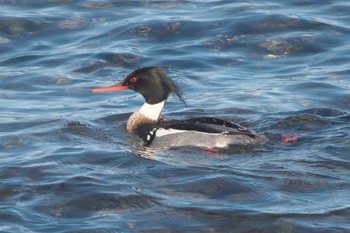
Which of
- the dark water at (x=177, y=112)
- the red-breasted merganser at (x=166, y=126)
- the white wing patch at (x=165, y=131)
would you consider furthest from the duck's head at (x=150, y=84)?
the white wing patch at (x=165, y=131)

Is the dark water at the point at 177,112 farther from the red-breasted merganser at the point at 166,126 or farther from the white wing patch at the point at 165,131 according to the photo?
the white wing patch at the point at 165,131

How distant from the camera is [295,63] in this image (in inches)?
609

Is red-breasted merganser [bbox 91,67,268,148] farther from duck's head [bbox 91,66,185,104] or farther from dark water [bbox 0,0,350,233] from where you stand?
dark water [bbox 0,0,350,233]

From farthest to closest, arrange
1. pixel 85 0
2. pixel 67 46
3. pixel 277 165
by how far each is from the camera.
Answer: pixel 85 0 → pixel 67 46 → pixel 277 165

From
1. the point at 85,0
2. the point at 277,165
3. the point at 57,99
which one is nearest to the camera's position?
the point at 277,165

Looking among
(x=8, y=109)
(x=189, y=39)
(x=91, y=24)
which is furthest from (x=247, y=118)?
(x=91, y=24)

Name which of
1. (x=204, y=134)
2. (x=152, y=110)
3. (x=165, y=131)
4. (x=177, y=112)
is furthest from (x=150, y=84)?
(x=204, y=134)

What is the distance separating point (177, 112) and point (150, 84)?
822mm

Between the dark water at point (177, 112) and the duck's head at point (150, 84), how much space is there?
48 cm

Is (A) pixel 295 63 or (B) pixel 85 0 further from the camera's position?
(B) pixel 85 0

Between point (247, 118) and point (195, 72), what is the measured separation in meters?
2.46

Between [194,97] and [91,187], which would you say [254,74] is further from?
[91,187]

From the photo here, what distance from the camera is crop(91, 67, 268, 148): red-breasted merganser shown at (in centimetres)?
1188

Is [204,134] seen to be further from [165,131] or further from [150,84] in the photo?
[150,84]
